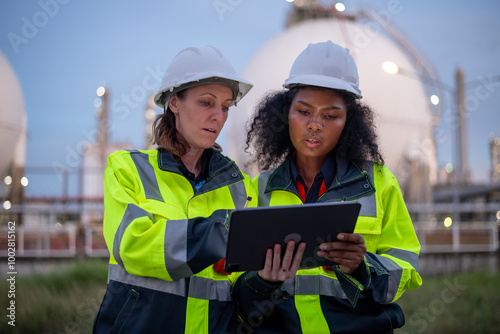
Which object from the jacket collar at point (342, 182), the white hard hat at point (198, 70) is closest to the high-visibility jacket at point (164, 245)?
the jacket collar at point (342, 182)

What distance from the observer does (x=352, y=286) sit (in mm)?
2270

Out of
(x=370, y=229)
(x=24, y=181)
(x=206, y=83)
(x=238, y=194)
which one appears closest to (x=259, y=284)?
(x=238, y=194)

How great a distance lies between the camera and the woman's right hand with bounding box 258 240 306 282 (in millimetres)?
2010

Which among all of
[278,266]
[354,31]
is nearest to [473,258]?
[354,31]

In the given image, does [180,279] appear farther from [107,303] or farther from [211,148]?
[211,148]

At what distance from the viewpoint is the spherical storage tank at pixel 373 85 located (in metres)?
9.98

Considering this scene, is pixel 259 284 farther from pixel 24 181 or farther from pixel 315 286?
pixel 24 181

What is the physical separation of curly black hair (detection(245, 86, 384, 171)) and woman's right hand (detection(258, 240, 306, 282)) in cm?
90

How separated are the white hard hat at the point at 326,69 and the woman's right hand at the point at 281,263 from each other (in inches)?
40.1

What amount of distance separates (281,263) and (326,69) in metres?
1.17

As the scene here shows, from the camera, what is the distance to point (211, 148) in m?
2.72

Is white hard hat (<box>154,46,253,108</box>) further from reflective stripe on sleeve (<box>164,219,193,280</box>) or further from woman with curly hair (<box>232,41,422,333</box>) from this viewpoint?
reflective stripe on sleeve (<box>164,219,193,280</box>)

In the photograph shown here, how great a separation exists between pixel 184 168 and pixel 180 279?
565 millimetres

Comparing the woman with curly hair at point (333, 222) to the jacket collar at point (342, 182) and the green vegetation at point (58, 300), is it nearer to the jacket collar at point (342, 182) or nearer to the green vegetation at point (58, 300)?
the jacket collar at point (342, 182)
